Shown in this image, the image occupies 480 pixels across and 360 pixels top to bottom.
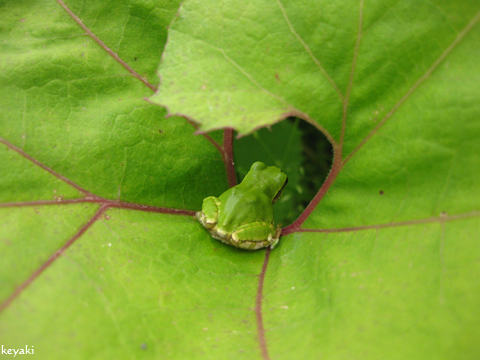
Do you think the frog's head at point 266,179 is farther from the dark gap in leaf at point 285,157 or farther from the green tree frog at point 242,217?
the dark gap in leaf at point 285,157

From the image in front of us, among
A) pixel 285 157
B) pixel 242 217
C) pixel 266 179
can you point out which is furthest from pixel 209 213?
pixel 285 157

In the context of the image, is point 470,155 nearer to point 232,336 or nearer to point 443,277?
point 443,277

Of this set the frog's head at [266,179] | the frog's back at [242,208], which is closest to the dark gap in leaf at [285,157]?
the frog's head at [266,179]

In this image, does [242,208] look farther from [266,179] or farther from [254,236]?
[266,179]

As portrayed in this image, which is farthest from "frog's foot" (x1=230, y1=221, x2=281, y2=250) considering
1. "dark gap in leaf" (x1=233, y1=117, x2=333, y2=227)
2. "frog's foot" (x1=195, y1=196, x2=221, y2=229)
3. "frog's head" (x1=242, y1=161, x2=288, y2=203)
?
"dark gap in leaf" (x1=233, y1=117, x2=333, y2=227)

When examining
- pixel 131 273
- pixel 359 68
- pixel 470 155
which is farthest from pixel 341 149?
pixel 131 273
